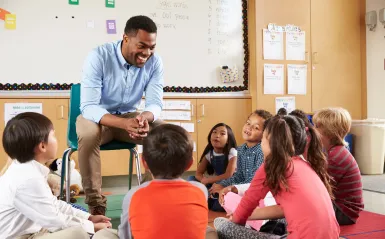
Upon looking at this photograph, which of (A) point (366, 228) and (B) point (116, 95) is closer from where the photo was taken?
(A) point (366, 228)

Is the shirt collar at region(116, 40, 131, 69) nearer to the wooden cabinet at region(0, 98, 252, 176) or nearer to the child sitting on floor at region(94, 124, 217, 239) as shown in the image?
the child sitting on floor at region(94, 124, 217, 239)

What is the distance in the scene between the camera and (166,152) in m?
1.20

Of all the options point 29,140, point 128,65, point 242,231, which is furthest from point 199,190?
point 128,65

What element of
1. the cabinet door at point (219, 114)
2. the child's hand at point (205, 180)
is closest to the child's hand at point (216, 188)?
the child's hand at point (205, 180)

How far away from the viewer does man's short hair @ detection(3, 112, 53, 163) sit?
4.49 ft

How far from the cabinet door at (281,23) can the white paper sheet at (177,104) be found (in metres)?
0.70

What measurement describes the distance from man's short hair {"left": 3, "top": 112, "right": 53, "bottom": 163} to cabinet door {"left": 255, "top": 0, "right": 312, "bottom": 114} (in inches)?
118

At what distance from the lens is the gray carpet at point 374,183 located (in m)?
3.30

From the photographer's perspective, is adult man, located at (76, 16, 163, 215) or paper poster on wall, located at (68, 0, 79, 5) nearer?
adult man, located at (76, 16, 163, 215)

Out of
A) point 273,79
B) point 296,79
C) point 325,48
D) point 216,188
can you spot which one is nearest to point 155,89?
point 216,188

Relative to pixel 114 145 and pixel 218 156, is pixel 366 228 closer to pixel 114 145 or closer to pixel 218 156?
pixel 218 156

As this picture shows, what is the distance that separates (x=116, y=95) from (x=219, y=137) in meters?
0.90

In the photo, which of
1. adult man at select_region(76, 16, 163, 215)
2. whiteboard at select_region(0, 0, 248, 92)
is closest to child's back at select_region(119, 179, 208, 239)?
adult man at select_region(76, 16, 163, 215)

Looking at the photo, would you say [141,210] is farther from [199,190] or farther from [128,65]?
[128,65]
